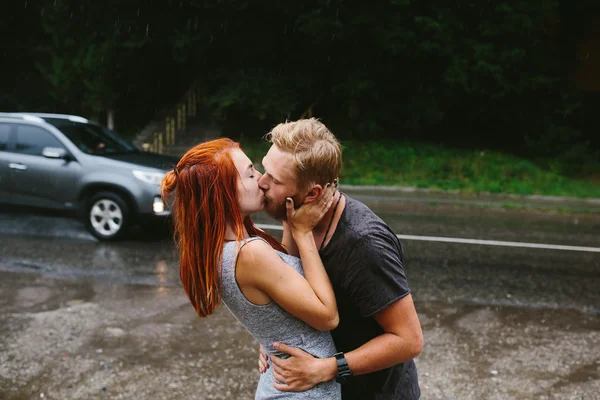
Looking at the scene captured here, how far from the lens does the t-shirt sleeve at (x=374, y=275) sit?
1845 mm

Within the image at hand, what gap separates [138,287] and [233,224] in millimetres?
4731

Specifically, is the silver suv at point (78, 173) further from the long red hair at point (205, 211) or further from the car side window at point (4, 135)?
the long red hair at point (205, 211)

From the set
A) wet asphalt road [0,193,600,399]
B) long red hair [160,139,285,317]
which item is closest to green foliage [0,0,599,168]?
wet asphalt road [0,193,600,399]

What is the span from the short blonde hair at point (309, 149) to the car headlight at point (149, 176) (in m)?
6.94

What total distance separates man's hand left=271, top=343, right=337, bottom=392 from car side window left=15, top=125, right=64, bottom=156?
7.95 meters

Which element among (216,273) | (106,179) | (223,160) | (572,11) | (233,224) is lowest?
(106,179)

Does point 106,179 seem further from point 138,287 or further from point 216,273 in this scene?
point 216,273

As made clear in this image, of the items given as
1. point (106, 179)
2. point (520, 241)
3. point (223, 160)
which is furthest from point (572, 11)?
point (223, 160)

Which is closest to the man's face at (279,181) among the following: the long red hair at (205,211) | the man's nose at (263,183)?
Answer: the man's nose at (263,183)

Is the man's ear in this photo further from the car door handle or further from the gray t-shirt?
the car door handle

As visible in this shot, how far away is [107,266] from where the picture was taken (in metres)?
7.20

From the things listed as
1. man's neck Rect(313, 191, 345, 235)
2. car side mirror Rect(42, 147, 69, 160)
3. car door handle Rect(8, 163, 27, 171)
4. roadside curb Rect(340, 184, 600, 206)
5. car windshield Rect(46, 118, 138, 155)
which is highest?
man's neck Rect(313, 191, 345, 235)

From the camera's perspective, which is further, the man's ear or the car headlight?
the car headlight

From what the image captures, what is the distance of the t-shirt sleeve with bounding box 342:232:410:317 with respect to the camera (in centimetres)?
184
